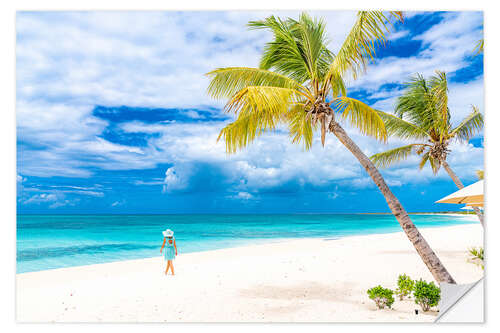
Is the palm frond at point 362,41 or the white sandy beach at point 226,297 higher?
the palm frond at point 362,41

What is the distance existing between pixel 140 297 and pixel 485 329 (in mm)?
4496

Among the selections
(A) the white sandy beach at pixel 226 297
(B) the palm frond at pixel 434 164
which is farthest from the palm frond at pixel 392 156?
(A) the white sandy beach at pixel 226 297

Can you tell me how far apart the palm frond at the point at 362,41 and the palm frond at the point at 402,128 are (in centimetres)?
365

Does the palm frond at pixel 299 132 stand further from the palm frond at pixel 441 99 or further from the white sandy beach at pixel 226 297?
the palm frond at pixel 441 99

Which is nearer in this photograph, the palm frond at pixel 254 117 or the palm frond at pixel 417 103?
the palm frond at pixel 254 117

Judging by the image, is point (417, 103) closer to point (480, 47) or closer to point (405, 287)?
point (480, 47)

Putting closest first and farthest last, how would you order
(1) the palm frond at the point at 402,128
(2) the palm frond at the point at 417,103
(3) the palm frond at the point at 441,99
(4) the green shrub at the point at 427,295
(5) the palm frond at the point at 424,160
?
1. (4) the green shrub at the point at 427,295
2. (3) the palm frond at the point at 441,99
3. (2) the palm frond at the point at 417,103
4. (1) the palm frond at the point at 402,128
5. (5) the palm frond at the point at 424,160

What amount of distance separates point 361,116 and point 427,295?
7.79 feet

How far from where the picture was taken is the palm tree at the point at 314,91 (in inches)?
159

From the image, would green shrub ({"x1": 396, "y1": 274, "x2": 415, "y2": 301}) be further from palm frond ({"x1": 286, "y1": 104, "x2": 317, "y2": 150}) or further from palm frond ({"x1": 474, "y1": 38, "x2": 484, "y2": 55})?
palm frond ({"x1": 474, "y1": 38, "x2": 484, "y2": 55})

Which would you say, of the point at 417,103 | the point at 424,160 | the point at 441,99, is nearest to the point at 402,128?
the point at 417,103

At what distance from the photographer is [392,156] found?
8.34 meters
